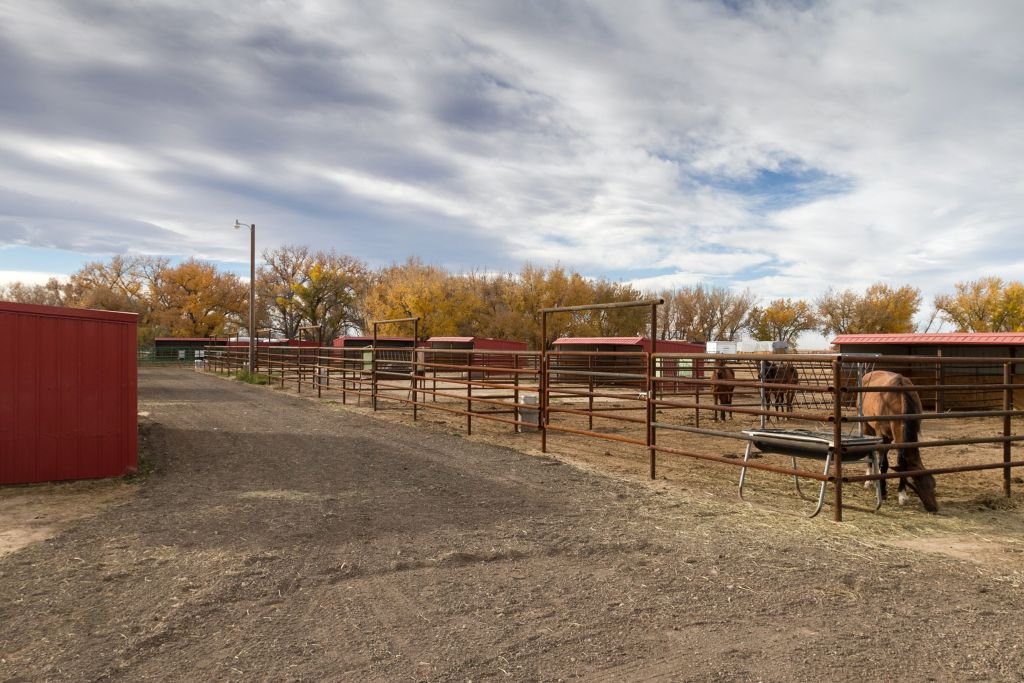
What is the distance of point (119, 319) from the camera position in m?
7.40

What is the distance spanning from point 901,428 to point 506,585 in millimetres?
4361

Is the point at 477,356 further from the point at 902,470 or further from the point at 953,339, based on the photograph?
the point at 902,470

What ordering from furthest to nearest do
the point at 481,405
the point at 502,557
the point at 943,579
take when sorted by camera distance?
the point at 481,405 < the point at 502,557 < the point at 943,579

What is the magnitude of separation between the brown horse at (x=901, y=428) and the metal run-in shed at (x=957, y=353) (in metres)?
11.5

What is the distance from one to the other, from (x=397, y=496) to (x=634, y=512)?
2.14m

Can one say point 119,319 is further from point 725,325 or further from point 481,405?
point 725,325

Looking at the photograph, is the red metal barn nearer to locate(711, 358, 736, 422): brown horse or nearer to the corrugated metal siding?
locate(711, 358, 736, 422): brown horse

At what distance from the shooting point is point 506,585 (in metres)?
3.81

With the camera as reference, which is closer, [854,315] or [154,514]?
[154,514]

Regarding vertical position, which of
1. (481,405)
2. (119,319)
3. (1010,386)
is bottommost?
(481,405)

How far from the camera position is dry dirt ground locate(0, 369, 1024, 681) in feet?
9.53

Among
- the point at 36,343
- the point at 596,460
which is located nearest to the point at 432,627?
the point at 596,460

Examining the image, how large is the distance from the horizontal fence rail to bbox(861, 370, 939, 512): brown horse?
0.53 ft

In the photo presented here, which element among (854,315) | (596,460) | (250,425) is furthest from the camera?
(854,315)
